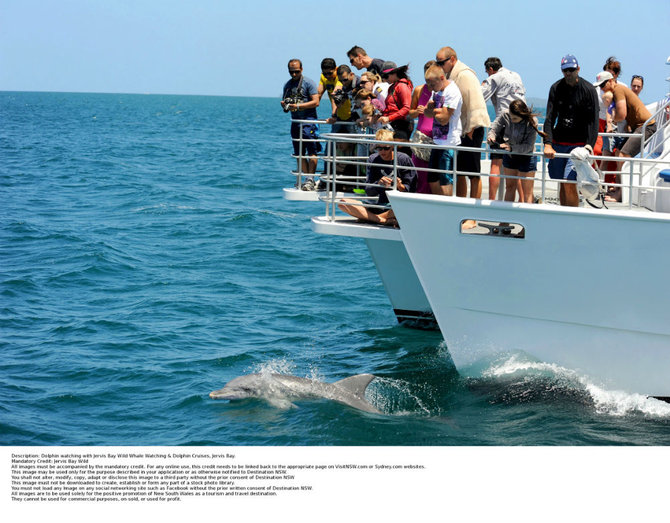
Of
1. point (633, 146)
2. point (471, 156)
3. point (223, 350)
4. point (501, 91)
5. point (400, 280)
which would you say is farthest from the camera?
point (400, 280)

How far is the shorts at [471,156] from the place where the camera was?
33.7ft

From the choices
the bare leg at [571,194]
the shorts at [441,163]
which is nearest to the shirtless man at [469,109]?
the shorts at [441,163]

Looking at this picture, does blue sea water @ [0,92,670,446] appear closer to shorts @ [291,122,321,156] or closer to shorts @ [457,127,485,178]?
shorts @ [457,127,485,178]

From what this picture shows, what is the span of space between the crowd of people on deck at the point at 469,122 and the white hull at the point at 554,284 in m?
0.51

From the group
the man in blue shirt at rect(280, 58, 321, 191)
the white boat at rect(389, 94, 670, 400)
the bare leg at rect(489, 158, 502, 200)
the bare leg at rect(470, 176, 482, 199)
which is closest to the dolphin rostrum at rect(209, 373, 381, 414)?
the white boat at rect(389, 94, 670, 400)

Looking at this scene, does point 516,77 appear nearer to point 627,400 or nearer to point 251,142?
point 627,400

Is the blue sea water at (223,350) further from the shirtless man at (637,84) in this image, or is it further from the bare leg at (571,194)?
the shirtless man at (637,84)

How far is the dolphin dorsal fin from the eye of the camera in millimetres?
10234

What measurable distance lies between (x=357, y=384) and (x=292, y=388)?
85cm

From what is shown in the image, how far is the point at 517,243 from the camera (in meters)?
9.63

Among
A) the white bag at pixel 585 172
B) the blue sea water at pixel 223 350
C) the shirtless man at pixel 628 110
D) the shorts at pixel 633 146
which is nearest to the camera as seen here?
the white bag at pixel 585 172

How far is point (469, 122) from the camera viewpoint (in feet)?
33.9

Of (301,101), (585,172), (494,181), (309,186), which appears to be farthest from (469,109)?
(301,101)

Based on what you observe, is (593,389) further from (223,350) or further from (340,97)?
(340,97)
